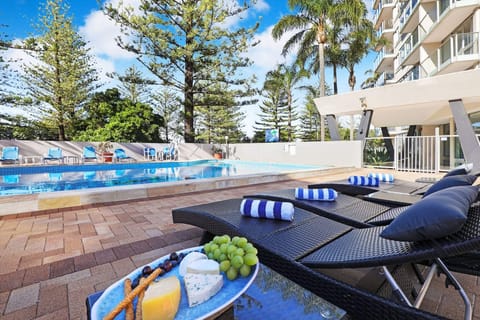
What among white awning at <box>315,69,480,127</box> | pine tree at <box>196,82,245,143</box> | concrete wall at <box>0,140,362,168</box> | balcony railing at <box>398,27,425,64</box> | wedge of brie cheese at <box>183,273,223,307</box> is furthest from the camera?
pine tree at <box>196,82,245,143</box>

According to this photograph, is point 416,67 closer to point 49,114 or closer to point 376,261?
point 376,261

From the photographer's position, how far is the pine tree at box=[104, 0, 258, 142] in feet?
43.9

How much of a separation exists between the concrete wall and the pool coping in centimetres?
574

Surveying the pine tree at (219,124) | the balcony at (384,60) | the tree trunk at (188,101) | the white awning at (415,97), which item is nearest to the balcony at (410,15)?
the balcony at (384,60)

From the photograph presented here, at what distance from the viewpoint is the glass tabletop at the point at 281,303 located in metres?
1.08

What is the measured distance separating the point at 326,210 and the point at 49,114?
Answer: 63.6 feet

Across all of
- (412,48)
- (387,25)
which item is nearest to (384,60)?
(387,25)

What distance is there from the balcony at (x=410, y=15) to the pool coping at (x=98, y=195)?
54.4 feet

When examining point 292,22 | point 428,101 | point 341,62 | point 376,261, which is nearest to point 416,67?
point 341,62

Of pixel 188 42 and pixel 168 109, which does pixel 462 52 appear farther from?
pixel 168 109

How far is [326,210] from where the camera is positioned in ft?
7.46

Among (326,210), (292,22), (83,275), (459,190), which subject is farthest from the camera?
(292,22)

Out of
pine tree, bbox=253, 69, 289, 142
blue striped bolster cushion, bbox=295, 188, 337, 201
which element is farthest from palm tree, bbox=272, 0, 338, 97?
blue striped bolster cushion, bbox=295, 188, 337, 201

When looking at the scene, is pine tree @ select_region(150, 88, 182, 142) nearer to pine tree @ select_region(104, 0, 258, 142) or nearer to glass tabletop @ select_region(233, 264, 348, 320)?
pine tree @ select_region(104, 0, 258, 142)
